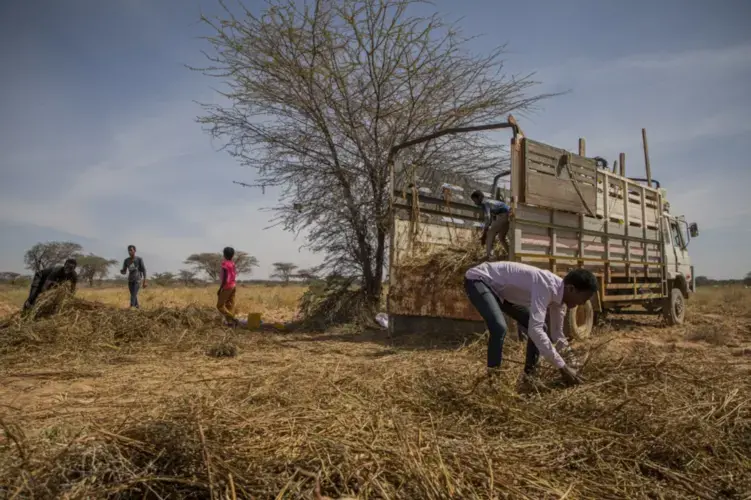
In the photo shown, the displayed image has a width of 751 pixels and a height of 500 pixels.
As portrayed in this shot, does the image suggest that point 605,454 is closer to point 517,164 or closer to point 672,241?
point 517,164

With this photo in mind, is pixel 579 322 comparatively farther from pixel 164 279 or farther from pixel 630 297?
pixel 164 279

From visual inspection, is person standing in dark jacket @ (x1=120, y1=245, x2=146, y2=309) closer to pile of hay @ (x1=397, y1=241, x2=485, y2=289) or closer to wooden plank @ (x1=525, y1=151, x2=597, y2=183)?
pile of hay @ (x1=397, y1=241, x2=485, y2=289)

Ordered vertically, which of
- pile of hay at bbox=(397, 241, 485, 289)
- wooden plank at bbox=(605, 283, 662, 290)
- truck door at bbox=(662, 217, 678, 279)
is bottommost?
wooden plank at bbox=(605, 283, 662, 290)

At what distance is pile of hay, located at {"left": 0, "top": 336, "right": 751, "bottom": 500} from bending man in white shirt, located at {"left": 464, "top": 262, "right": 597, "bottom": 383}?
1.47 ft

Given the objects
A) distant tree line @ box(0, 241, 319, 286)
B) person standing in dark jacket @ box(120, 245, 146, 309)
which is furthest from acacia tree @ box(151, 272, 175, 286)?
person standing in dark jacket @ box(120, 245, 146, 309)

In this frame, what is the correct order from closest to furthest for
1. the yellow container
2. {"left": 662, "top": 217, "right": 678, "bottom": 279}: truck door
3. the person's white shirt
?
the person's white shirt, the yellow container, {"left": 662, "top": 217, "right": 678, "bottom": 279}: truck door

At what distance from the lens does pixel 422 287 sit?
305 inches

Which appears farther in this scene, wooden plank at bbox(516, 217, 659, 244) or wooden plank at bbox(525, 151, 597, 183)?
wooden plank at bbox(525, 151, 597, 183)

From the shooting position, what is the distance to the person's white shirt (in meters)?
3.39

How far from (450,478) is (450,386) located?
154cm

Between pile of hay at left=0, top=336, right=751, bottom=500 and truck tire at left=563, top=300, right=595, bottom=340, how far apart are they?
3.63 meters

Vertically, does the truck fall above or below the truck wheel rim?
above

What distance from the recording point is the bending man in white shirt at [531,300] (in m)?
3.48

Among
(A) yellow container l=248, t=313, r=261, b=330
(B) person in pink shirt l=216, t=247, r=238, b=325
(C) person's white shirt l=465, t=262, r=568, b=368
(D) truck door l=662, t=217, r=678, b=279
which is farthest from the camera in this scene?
(D) truck door l=662, t=217, r=678, b=279
